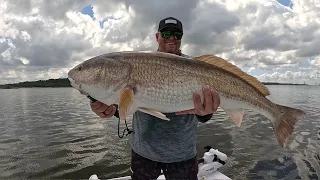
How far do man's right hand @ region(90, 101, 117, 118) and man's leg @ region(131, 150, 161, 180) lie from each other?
0.97 metres

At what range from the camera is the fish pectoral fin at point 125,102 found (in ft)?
11.0

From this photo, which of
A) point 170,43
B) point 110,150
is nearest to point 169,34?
point 170,43

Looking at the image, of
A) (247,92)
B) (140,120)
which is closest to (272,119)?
(247,92)

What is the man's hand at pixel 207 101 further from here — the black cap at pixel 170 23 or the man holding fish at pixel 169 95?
the black cap at pixel 170 23

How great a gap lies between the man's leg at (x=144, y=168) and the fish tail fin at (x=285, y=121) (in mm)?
1856

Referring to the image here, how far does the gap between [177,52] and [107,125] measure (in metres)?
20.7

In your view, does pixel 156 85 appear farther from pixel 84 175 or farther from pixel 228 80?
pixel 84 175

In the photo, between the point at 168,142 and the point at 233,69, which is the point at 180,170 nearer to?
the point at 168,142

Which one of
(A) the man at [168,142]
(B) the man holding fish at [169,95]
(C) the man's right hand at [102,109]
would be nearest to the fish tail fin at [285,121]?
(B) the man holding fish at [169,95]

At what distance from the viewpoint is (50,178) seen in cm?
1275

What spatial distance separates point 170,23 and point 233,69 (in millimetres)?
1309

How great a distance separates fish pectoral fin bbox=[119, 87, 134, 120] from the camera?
132 inches

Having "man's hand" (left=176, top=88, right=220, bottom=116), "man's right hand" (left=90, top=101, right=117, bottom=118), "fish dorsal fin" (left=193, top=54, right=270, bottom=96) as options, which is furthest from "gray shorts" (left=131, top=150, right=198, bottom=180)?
"fish dorsal fin" (left=193, top=54, right=270, bottom=96)

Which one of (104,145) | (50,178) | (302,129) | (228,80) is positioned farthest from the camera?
(302,129)
